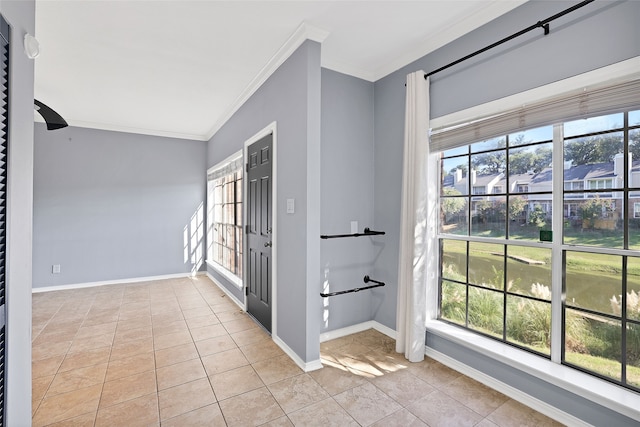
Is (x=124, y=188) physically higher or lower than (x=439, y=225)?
higher

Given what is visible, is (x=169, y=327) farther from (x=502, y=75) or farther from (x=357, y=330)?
(x=502, y=75)

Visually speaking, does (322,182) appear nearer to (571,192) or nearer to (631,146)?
(571,192)

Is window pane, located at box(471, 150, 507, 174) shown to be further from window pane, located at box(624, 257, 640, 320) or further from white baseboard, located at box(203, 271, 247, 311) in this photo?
white baseboard, located at box(203, 271, 247, 311)

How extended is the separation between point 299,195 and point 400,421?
5.70 ft

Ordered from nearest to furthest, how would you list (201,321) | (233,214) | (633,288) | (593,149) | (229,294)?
(633,288) → (593,149) → (201,321) → (229,294) → (233,214)

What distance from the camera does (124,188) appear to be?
17.7ft

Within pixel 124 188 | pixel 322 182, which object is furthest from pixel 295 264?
pixel 124 188

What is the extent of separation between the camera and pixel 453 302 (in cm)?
265

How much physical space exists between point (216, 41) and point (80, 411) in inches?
116

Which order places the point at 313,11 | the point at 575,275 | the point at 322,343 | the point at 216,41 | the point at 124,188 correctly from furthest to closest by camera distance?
the point at 124,188 → the point at 322,343 → the point at 216,41 → the point at 313,11 → the point at 575,275

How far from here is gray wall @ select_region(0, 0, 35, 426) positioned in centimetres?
125

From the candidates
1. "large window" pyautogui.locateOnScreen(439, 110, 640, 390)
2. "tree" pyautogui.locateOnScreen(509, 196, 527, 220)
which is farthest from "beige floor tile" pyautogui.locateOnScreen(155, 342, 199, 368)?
"tree" pyautogui.locateOnScreen(509, 196, 527, 220)

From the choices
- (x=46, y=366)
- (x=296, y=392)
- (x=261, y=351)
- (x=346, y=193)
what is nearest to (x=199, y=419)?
(x=296, y=392)

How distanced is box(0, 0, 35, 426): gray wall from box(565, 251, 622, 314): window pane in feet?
9.67
